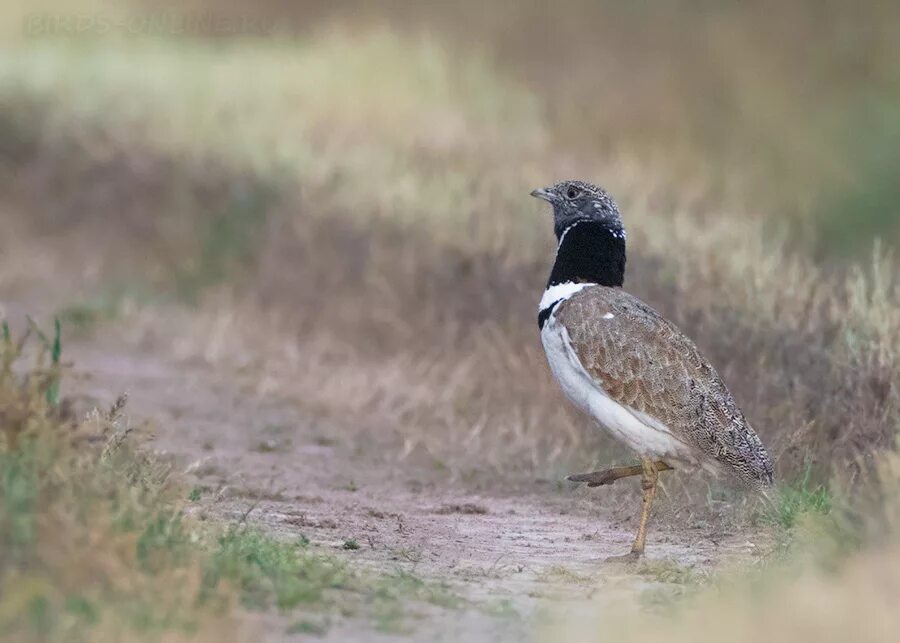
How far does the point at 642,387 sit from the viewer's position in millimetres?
7625

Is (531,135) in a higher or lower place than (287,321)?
higher

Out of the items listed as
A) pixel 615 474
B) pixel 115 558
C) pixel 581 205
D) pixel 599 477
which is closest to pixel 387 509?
pixel 599 477

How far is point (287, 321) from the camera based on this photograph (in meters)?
13.3

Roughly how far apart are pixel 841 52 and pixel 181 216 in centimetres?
678

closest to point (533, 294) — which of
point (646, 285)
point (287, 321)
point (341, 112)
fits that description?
point (646, 285)

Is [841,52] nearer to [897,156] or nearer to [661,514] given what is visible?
[897,156]

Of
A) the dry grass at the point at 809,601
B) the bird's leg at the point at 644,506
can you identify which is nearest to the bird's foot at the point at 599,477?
the bird's leg at the point at 644,506

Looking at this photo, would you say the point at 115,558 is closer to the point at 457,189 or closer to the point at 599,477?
the point at 599,477

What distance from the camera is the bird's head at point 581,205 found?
8.41m

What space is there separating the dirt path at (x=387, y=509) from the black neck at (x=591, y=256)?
4.04 ft

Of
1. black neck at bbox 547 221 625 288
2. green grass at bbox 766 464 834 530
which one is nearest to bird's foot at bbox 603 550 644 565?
green grass at bbox 766 464 834 530

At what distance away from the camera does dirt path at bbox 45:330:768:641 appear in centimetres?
659

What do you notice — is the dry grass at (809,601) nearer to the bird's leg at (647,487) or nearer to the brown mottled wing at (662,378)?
the brown mottled wing at (662,378)

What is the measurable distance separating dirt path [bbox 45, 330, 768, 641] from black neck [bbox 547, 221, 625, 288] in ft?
4.04
